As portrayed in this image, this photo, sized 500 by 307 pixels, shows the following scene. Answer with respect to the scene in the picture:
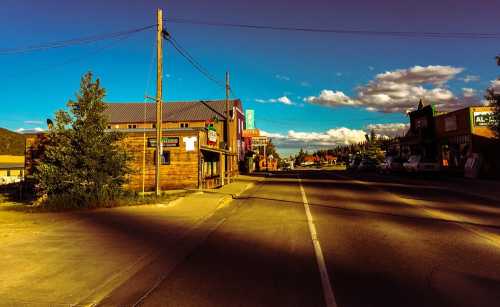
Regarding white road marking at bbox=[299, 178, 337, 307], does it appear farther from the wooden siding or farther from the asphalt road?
the wooden siding

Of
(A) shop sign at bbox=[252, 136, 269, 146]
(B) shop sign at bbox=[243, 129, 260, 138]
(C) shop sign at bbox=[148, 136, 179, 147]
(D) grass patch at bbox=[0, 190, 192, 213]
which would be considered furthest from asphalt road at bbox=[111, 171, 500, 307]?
(A) shop sign at bbox=[252, 136, 269, 146]

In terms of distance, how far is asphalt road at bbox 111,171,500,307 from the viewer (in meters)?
4.84

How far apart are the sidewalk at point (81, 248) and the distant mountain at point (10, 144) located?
9113 centimetres

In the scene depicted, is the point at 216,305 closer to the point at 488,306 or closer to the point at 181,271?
the point at 181,271

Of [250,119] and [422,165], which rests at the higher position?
[250,119]

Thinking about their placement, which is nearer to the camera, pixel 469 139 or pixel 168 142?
pixel 168 142

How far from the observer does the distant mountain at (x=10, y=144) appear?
89.8 metres

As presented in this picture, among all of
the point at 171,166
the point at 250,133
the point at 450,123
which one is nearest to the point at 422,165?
the point at 450,123

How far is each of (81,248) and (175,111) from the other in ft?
149

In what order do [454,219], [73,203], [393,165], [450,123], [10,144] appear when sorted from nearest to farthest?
[454,219], [73,203], [450,123], [393,165], [10,144]

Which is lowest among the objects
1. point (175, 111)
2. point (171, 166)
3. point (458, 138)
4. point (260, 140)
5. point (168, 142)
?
point (171, 166)

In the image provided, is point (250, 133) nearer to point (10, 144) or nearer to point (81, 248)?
point (81, 248)

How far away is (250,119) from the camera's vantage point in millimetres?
52188

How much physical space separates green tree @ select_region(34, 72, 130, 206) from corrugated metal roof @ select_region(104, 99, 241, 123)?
32.7 metres
